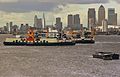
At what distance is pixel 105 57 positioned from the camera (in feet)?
457

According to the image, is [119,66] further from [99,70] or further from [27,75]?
[27,75]

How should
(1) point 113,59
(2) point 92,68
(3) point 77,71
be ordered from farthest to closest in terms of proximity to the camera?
1. (1) point 113,59
2. (2) point 92,68
3. (3) point 77,71

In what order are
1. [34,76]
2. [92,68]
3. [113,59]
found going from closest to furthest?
[34,76]
[92,68]
[113,59]

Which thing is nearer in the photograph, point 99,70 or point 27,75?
point 27,75

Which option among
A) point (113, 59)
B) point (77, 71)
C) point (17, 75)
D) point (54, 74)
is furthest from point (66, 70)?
point (113, 59)

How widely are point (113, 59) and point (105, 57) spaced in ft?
10.2

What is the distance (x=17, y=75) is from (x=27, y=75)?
7.05 feet

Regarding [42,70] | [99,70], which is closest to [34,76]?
[42,70]

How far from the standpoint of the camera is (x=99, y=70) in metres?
105

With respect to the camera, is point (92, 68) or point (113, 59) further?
point (113, 59)

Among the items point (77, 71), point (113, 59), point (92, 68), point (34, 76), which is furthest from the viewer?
point (113, 59)

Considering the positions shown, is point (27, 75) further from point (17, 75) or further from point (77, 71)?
point (77, 71)

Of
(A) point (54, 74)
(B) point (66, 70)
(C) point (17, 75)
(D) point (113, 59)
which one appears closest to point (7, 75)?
(C) point (17, 75)

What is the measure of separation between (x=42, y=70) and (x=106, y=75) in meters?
17.6
